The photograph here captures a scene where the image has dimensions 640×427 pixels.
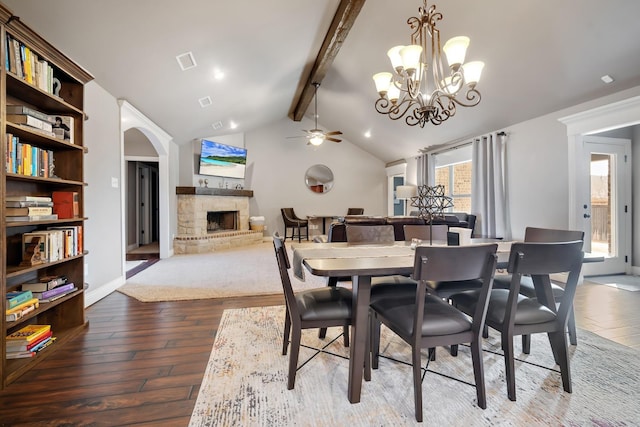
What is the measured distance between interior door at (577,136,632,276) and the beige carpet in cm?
386

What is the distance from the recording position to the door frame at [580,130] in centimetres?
341

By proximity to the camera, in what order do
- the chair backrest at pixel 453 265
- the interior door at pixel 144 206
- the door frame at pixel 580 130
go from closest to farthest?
the chair backrest at pixel 453 265, the door frame at pixel 580 130, the interior door at pixel 144 206

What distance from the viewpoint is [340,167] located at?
8.80 meters

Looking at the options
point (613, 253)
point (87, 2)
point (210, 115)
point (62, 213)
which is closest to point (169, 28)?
point (87, 2)

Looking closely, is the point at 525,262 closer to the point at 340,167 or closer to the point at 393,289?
the point at 393,289

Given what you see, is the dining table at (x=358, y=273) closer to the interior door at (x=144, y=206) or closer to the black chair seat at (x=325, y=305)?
the black chair seat at (x=325, y=305)

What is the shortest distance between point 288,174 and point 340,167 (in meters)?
1.52

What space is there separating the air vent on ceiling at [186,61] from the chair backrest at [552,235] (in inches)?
151

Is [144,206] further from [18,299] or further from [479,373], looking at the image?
[479,373]

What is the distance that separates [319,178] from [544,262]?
728cm

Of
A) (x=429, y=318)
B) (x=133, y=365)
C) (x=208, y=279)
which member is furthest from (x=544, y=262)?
(x=208, y=279)

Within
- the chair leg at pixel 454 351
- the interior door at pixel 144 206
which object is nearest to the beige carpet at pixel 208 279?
the chair leg at pixel 454 351

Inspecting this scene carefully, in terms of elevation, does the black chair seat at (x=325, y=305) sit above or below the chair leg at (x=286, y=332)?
above

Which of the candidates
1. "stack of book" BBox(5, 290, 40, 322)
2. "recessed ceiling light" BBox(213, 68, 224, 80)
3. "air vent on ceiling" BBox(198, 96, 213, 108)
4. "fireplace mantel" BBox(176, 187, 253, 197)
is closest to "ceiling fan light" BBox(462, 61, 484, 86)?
"recessed ceiling light" BBox(213, 68, 224, 80)
